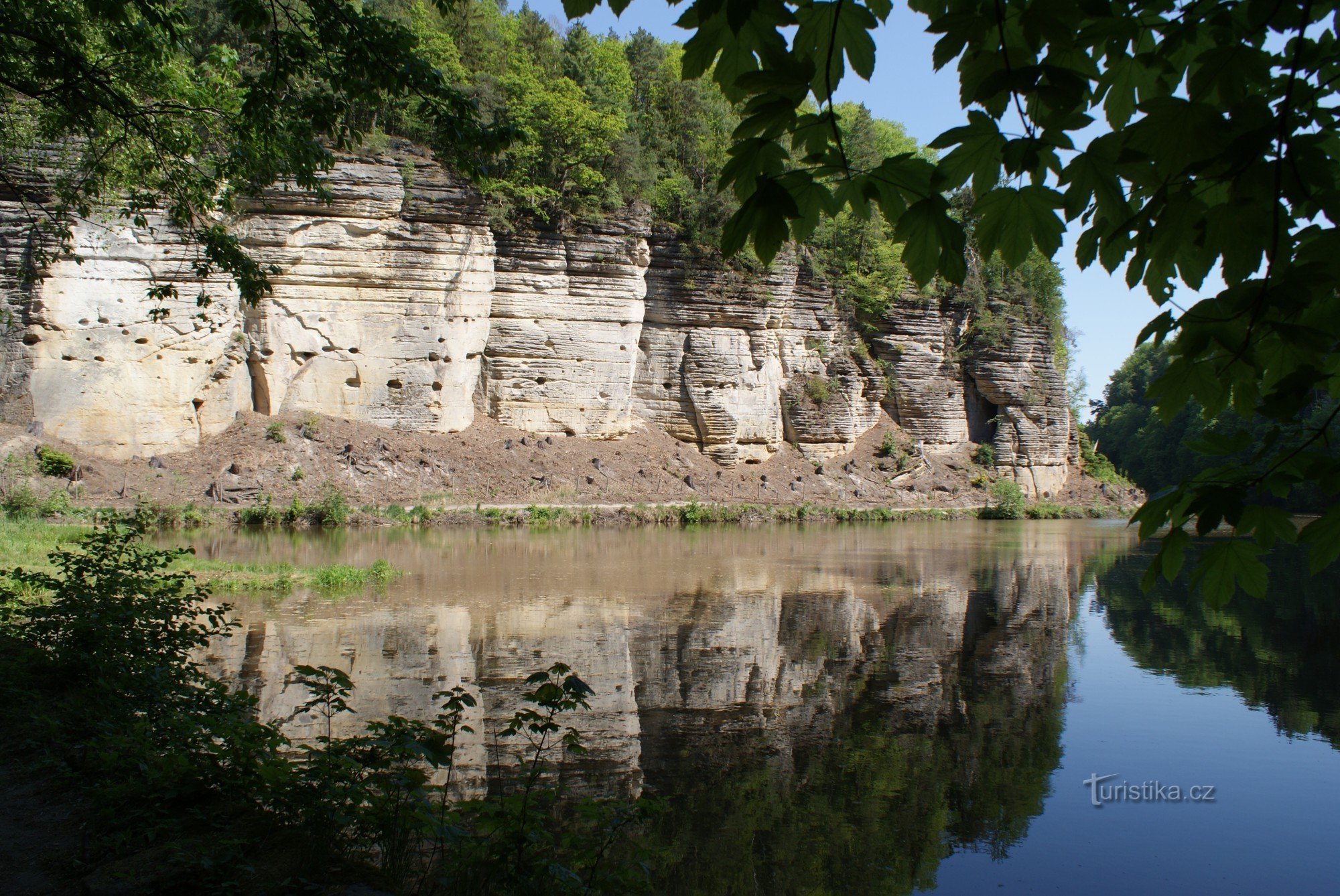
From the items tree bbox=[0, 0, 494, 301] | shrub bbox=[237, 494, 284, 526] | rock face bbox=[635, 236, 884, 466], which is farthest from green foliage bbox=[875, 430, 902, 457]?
tree bbox=[0, 0, 494, 301]

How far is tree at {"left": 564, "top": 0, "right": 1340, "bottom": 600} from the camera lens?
4.76 ft

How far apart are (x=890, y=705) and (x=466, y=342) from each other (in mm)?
24358

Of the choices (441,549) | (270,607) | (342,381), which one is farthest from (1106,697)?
(342,381)

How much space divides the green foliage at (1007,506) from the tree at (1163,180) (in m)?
36.0

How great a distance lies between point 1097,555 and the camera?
21.4 m

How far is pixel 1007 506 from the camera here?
116 feet

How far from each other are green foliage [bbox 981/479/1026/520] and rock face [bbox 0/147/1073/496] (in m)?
3.46

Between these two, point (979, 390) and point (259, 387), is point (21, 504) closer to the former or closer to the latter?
point (259, 387)

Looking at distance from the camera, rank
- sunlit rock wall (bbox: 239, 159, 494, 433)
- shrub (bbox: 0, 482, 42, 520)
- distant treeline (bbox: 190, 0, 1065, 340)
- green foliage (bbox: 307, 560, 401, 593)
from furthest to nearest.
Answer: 1. distant treeline (bbox: 190, 0, 1065, 340)
2. sunlit rock wall (bbox: 239, 159, 494, 433)
3. shrub (bbox: 0, 482, 42, 520)
4. green foliage (bbox: 307, 560, 401, 593)

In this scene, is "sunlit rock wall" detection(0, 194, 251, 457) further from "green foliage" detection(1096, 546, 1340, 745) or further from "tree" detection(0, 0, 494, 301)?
"green foliage" detection(1096, 546, 1340, 745)

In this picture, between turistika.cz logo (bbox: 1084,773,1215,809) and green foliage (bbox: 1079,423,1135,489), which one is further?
green foliage (bbox: 1079,423,1135,489)

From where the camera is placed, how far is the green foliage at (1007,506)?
3553 cm

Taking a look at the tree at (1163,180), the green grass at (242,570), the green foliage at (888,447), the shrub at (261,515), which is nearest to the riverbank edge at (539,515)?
the shrub at (261,515)

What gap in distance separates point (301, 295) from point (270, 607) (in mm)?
18849
